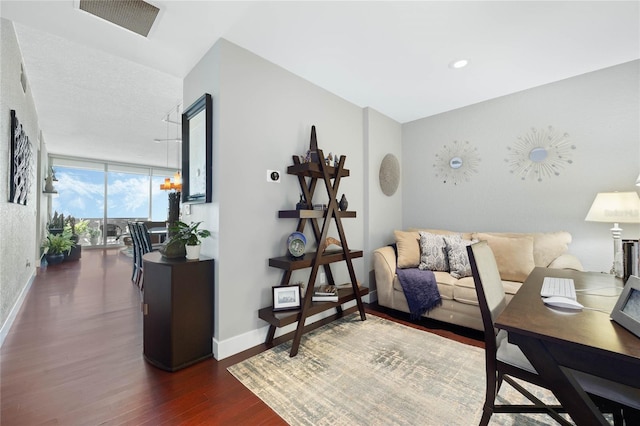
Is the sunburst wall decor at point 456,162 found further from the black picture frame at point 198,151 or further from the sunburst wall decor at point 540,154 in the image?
the black picture frame at point 198,151

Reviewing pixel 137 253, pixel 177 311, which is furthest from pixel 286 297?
pixel 137 253

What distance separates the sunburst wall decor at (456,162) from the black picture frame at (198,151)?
9.82 feet

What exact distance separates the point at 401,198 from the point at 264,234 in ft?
8.16

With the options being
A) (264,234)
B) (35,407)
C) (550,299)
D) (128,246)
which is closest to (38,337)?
(35,407)

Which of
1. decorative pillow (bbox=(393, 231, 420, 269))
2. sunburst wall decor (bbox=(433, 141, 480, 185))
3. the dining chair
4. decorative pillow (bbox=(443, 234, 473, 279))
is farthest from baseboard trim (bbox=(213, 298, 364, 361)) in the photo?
sunburst wall decor (bbox=(433, 141, 480, 185))

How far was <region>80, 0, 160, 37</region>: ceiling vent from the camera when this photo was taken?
1773 millimetres

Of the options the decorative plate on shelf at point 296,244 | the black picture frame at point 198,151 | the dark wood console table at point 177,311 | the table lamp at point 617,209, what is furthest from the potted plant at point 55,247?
the table lamp at point 617,209

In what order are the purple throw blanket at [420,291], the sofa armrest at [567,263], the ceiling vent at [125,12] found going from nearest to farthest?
the ceiling vent at [125,12] → the sofa armrest at [567,263] → the purple throw blanket at [420,291]

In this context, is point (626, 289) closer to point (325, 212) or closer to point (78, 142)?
point (325, 212)

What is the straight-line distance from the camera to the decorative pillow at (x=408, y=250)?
3086 millimetres

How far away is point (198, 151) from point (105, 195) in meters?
7.91

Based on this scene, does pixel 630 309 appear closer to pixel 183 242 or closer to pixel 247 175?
pixel 247 175

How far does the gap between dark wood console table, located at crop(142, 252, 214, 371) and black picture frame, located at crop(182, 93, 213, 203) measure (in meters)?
0.58

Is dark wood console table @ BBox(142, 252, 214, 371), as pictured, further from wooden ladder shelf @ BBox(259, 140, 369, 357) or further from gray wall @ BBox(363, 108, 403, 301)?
A: gray wall @ BBox(363, 108, 403, 301)
